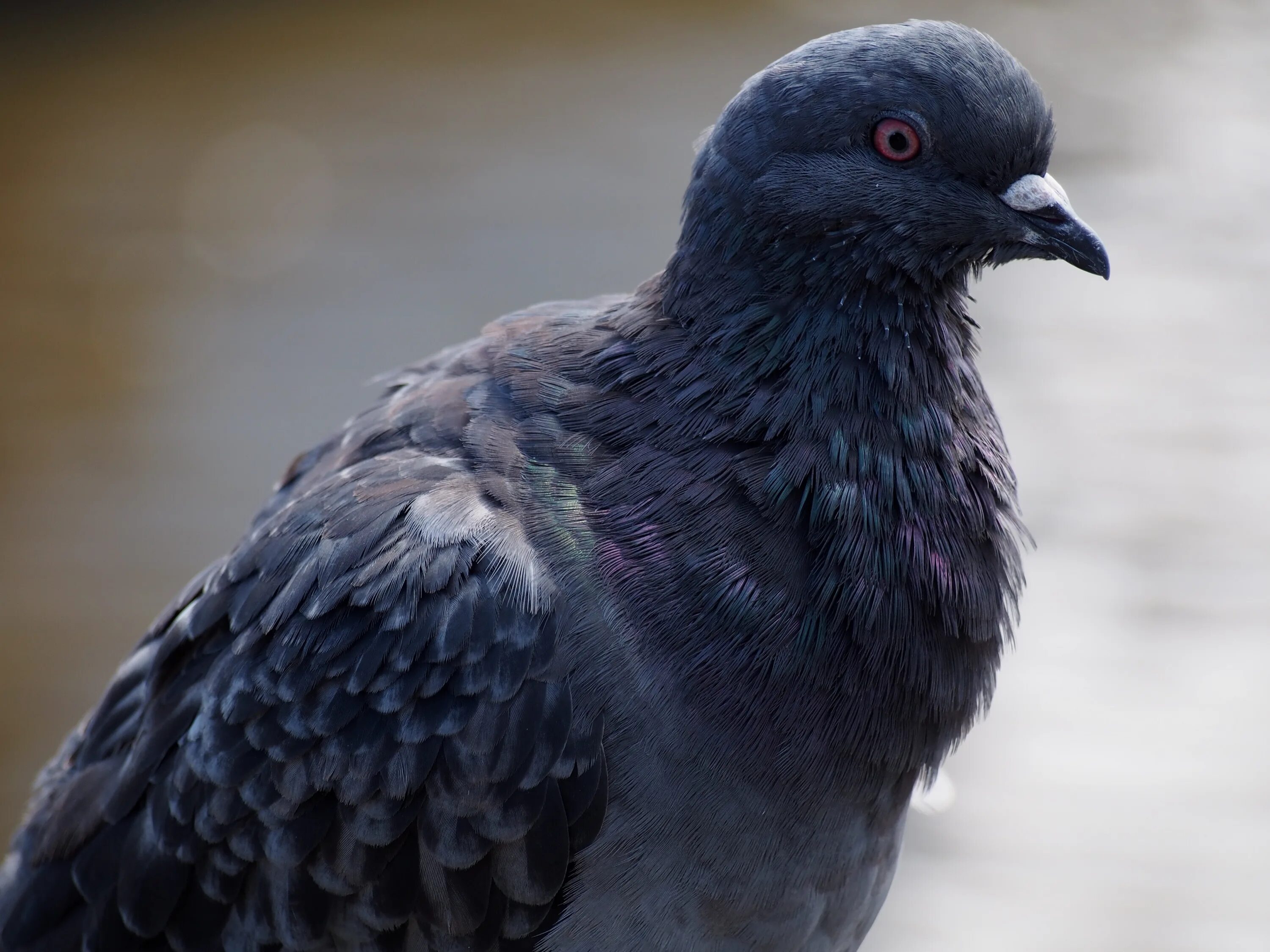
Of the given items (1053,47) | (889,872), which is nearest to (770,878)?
(889,872)

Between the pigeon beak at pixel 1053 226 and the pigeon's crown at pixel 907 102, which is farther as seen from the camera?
the pigeon beak at pixel 1053 226

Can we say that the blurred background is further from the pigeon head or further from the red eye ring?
the red eye ring

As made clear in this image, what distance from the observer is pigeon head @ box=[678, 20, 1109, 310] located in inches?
128

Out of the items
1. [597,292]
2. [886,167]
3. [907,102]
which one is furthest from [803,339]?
[597,292]

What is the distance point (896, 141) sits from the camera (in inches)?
131

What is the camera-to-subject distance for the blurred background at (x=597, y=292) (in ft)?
21.6

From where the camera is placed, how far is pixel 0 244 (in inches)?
378

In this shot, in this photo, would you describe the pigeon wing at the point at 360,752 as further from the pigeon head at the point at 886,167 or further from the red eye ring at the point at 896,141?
the red eye ring at the point at 896,141

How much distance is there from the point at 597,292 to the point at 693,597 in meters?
5.93

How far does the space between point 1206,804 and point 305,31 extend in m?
9.03

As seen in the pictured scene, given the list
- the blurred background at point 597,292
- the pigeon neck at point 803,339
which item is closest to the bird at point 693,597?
the pigeon neck at point 803,339

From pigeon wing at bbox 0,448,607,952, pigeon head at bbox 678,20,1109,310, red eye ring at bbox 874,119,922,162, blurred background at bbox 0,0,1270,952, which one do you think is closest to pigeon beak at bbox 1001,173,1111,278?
pigeon head at bbox 678,20,1109,310

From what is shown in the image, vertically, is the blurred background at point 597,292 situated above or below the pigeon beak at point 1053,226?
below

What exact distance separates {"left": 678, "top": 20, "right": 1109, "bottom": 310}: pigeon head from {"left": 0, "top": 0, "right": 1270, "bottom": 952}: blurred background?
357 cm
